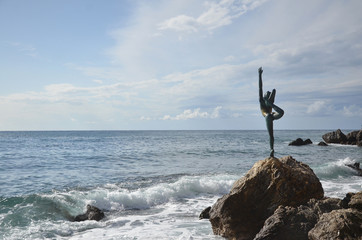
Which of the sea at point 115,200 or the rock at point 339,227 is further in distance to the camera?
the sea at point 115,200

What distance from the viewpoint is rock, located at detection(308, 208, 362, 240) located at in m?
5.08

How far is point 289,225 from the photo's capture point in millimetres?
5906

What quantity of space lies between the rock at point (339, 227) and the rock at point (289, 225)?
0.30 meters

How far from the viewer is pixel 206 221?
31.7ft

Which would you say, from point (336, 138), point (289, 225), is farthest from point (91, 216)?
point (336, 138)

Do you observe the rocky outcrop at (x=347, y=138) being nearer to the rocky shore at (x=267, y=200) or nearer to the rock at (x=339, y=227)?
the rocky shore at (x=267, y=200)

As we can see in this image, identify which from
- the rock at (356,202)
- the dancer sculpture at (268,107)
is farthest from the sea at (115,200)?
the dancer sculpture at (268,107)

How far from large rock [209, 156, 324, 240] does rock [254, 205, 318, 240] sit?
100 cm

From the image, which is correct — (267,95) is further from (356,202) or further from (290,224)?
(290,224)

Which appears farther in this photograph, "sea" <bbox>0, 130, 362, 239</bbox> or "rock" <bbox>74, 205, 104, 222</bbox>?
"rock" <bbox>74, 205, 104, 222</bbox>

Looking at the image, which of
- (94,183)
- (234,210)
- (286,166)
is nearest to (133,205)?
(94,183)

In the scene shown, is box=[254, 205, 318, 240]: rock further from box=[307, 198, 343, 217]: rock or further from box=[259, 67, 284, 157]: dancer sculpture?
box=[259, 67, 284, 157]: dancer sculpture

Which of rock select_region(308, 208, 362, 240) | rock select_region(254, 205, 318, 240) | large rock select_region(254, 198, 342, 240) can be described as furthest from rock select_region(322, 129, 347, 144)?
rock select_region(308, 208, 362, 240)

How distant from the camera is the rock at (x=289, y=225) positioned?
582 cm
